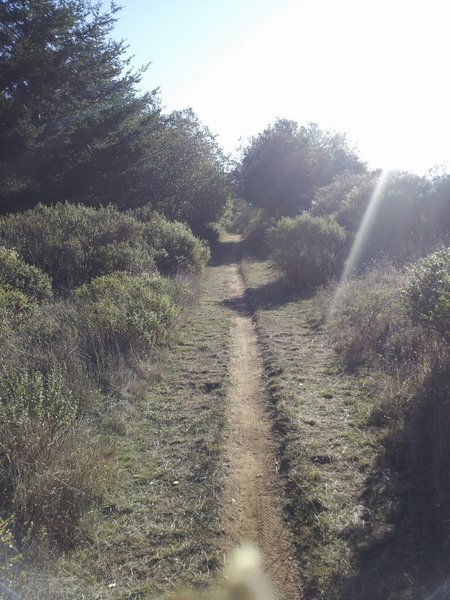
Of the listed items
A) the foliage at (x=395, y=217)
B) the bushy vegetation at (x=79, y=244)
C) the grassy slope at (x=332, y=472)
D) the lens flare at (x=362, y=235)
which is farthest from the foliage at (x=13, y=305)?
the foliage at (x=395, y=217)

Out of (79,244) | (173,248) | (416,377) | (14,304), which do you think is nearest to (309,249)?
(173,248)

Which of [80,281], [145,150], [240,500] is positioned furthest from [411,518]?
[145,150]

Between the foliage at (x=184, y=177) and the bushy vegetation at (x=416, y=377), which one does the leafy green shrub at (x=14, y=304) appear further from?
the foliage at (x=184, y=177)

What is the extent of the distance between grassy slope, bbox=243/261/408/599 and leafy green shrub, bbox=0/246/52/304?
544 centimetres

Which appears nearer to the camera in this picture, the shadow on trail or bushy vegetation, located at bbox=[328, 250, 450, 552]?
bushy vegetation, located at bbox=[328, 250, 450, 552]

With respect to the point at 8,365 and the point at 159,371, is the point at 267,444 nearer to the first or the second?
the point at 159,371

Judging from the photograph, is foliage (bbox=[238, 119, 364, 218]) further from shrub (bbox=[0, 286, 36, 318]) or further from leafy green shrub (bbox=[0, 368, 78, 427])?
leafy green shrub (bbox=[0, 368, 78, 427])

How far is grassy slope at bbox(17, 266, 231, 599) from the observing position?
3.67 metres

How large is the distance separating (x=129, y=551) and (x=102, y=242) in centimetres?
1131

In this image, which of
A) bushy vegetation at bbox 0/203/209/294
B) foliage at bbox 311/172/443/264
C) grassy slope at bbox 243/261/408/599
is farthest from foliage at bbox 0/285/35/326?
foliage at bbox 311/172/443/264

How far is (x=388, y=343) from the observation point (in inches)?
301

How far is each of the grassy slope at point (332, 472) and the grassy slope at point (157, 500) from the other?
0.81 m

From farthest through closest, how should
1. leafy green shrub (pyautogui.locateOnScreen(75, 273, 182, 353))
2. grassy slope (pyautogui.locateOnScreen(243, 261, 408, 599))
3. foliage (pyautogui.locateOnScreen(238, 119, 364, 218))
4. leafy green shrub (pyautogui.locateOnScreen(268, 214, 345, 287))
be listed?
1. foliage (pyautogui.locateOnScreen(238, 119, 364, 218))
2. leafy green shrub (pyautogui.locateOnScreen(268, 214, 345, 287))
3. leafy green shrub (pyautogui.locateOnScreen(75, 273, 182, 353))
4. grassy slope (pyautogui.locateOnScreen(243, 261, 408, 599))

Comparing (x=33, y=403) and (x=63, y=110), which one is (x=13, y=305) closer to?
(x=33, y=403)
